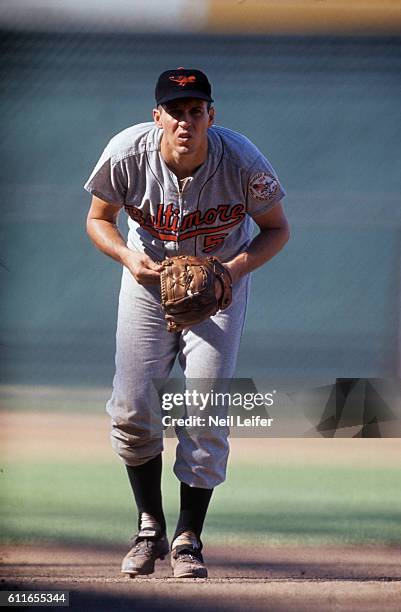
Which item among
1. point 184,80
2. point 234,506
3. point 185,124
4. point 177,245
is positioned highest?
point 184,80

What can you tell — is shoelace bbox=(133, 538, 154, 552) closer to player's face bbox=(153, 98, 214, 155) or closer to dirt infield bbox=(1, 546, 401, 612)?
dirt infield bbox=(1, 546, 401, 612)

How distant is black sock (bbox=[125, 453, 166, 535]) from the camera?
3.52 m

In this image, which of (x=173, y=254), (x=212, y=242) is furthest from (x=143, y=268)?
(x=212, y=242)

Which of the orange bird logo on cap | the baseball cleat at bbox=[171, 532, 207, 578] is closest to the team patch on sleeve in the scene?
the orange bird logo on cap

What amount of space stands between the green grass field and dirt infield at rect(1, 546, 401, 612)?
44 millimetres

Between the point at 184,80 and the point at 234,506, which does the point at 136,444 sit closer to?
the point at 234,506

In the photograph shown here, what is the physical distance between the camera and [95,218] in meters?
3.48

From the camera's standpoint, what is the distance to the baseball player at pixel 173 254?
3365mm

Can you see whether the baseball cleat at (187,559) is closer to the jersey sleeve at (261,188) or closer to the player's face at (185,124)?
the jersey sleeve at (261,188)

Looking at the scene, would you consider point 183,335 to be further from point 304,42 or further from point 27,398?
point 304,42

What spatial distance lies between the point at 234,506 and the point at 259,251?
816mm

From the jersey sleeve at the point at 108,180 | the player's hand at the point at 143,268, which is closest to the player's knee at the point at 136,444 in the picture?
the player's hand at the point at 143,268

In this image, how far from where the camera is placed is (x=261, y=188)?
11.1ft

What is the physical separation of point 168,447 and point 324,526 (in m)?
0.54
